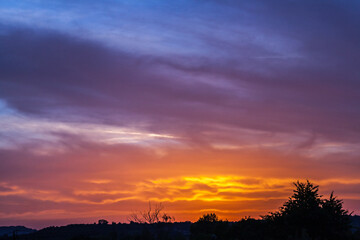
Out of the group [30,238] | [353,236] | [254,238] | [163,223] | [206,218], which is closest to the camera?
[353,236]

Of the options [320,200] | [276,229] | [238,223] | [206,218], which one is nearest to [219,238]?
[238,223]

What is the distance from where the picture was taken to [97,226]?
124875 mm

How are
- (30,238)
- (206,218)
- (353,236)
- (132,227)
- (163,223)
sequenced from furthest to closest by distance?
(132,227) < (30,238) < (206,218) < (163,223) < (353,236)

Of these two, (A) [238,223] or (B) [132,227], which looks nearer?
(A) [238,223]

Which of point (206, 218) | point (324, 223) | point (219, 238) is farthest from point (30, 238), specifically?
point (324, 223)

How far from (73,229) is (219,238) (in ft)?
234

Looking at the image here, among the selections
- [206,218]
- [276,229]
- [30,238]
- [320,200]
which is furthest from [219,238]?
[30,238]

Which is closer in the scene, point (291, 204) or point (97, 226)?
point (291, 204)

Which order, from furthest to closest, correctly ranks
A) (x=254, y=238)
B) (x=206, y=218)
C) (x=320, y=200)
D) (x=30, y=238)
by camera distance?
1. (x=30, y=238)
2. (x=206, y=218)
3. (x=320, y=200)
4. (x=254, y=238)

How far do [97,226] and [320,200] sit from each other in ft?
252

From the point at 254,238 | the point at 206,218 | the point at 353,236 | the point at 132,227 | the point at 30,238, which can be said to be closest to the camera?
the point at 353,236

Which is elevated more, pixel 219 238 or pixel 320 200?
pixel 320 200

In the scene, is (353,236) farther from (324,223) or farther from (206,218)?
(206,218)

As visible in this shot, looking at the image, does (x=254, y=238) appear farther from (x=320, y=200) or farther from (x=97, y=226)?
(x=97, y=226)
